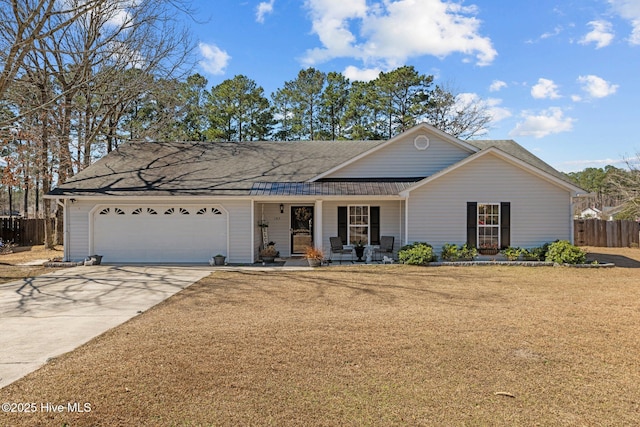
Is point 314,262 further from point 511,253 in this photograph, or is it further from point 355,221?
point 511,253

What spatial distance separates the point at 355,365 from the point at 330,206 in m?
10.4

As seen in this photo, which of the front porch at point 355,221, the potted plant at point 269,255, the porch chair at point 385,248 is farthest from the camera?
the front porch at point 355,221

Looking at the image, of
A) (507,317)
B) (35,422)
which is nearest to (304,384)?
(35,422)

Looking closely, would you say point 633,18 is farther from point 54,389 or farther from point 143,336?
point 54,389

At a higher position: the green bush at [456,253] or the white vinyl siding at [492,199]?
the white vinyl siding at [492,199]

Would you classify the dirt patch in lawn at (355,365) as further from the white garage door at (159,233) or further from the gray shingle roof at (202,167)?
the gray shingle roof at (202,167)

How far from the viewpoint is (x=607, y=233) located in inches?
787

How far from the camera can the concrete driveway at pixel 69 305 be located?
5067mm

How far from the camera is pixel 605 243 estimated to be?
20094 mm

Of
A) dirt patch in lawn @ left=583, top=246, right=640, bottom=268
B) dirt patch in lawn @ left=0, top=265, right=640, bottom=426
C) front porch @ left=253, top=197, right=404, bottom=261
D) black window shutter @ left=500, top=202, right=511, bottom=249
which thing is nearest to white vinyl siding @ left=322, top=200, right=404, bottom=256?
front porch @ left=253, top=197, right=404, bottom=261

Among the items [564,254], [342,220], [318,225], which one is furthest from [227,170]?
[564,254]

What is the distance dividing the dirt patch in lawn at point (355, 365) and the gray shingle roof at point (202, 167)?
7430mm

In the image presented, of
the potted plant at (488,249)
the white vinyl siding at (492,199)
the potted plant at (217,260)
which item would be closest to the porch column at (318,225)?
the white vinyl siding at (492,199)

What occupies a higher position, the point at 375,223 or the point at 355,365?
the point at 375,223
